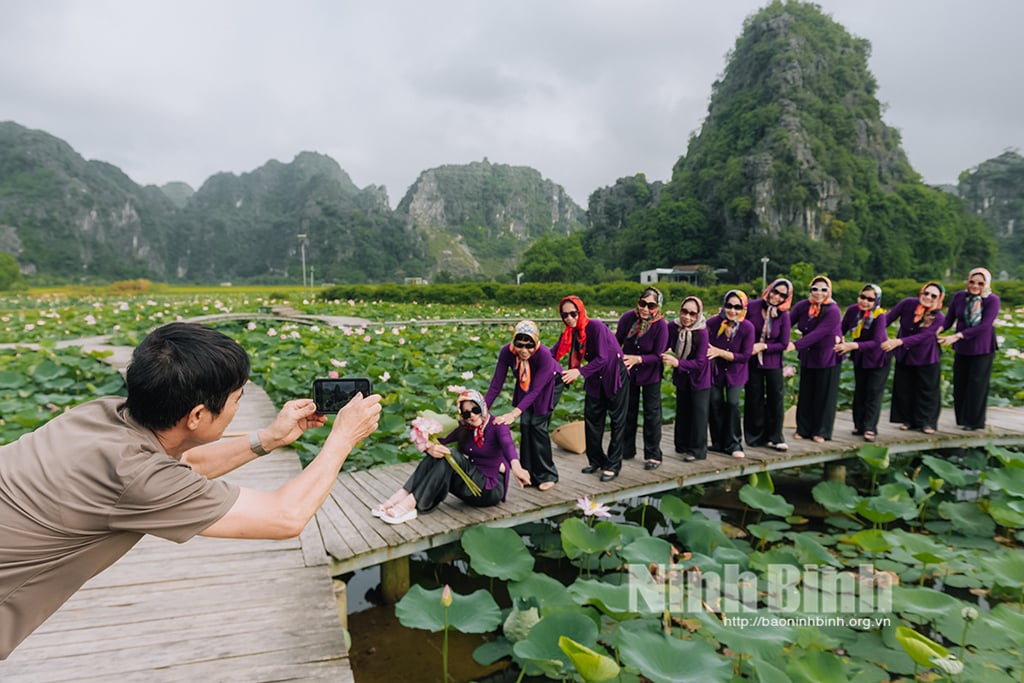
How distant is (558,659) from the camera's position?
191 centimetres

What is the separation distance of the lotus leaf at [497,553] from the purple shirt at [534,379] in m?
0.75

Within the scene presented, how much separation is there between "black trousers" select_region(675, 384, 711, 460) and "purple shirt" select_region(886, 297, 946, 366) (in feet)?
5.82

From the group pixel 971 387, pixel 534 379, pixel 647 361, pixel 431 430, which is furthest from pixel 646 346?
pixel 971 387

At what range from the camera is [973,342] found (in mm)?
4664

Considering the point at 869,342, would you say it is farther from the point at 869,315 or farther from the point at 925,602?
the point at 925,602

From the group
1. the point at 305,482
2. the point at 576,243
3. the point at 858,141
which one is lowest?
the point at 305,482

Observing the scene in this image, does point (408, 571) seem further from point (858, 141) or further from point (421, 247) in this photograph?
point (421, 247)

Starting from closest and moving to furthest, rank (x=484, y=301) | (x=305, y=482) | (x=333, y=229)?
(x=305, y=482)
(x=484, y=301)
(x=333, y=229)

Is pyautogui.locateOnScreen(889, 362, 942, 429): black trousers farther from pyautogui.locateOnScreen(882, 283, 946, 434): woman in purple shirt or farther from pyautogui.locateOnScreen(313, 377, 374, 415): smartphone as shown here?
pyautogui.locateOnScreen(313, 377, 374, 415): smartphone

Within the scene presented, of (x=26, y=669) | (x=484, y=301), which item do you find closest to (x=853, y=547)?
(x=26, y=669)

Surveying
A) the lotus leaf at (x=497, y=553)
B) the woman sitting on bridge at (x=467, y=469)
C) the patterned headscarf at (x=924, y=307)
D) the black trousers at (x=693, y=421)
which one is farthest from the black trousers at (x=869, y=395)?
the lotus leaf at (x=497, y=553)

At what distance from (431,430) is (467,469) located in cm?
54

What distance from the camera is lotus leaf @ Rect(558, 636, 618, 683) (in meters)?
1.62

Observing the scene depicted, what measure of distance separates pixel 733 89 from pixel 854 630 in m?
58.4
